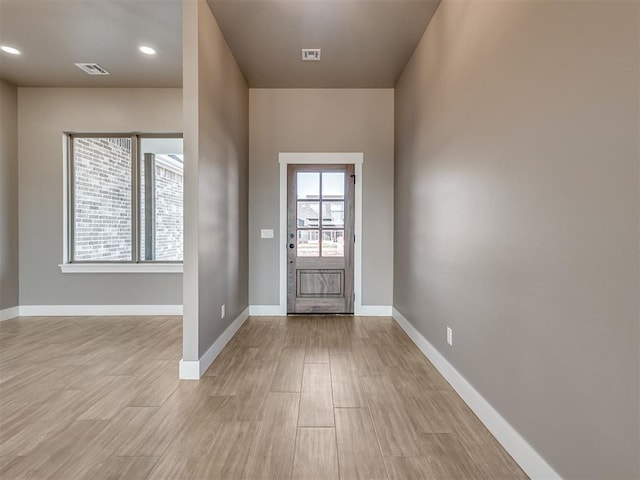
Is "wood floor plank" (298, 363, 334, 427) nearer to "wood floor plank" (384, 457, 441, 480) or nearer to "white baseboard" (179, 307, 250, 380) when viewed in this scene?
Answer: "wood floor plank" (384, 457, 441, 480)

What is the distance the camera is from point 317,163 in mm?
4383

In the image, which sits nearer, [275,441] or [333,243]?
[275,441]

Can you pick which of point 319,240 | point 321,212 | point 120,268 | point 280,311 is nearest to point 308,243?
point 319,240

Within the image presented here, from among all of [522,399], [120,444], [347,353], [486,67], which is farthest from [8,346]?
[486,67]

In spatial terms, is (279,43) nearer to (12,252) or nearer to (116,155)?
(116,155)

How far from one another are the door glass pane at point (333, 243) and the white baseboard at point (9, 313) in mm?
4129

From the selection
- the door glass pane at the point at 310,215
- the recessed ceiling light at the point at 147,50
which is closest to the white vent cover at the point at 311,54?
the recessed ceiling light at the point at 147,50

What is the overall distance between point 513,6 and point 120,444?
3066 millimetres

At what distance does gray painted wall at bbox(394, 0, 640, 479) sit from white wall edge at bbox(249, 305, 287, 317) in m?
2.44

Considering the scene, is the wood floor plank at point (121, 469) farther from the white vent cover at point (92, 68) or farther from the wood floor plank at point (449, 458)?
the white vent cover at point (92, 68)

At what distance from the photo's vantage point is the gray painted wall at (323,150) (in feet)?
14.3

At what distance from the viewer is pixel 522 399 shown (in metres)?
1.58

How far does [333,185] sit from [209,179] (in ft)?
6.58

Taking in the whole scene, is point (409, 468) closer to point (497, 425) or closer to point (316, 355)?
point (497, 425)
